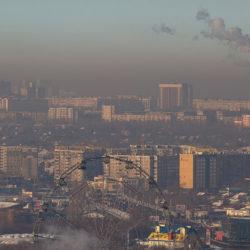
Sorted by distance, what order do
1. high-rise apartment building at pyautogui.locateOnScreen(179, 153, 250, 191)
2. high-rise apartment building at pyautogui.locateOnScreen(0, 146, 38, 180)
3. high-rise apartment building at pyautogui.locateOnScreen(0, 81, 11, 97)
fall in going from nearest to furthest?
high-rise apartment building at pyautogui.locateOnScreen(179, 153, 250, 191), high-rise apartment building at pyautogui.locateOnScreen(0, 146, 38, 180), high-rise apartment building at pyautogui.locateOnScreen(0, 81, 11, 97)

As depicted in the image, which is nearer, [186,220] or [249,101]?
[186,220]

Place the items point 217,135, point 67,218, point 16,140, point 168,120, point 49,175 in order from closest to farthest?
1. point 67,218
2. point 49,175
3. point 16,140
4. point 217,135
5. point 168,120

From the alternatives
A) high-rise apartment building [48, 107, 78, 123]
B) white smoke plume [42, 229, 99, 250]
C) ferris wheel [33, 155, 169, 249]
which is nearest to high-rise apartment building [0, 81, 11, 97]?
high-rise apartment building [48, 107, 78, 123]

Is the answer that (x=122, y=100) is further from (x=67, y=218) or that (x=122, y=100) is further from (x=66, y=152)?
(x=67, y=218)

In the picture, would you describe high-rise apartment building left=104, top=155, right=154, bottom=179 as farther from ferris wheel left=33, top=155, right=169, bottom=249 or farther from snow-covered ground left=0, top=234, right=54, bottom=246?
snow-covered ground left=0, top=234, right=54, bottom=246

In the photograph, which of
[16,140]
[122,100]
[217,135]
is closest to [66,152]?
[16,140]

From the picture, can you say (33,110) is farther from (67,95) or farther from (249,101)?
(249,101)

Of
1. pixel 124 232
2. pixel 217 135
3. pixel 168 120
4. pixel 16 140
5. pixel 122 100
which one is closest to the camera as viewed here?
pixel 124 232

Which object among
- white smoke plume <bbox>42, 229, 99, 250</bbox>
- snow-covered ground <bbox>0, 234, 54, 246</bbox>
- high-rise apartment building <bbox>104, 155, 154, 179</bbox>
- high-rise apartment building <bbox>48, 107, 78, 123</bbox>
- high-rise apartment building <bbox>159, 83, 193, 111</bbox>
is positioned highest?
high-rise apartment building <bbox>159, 83, 193, 111</bbox>
